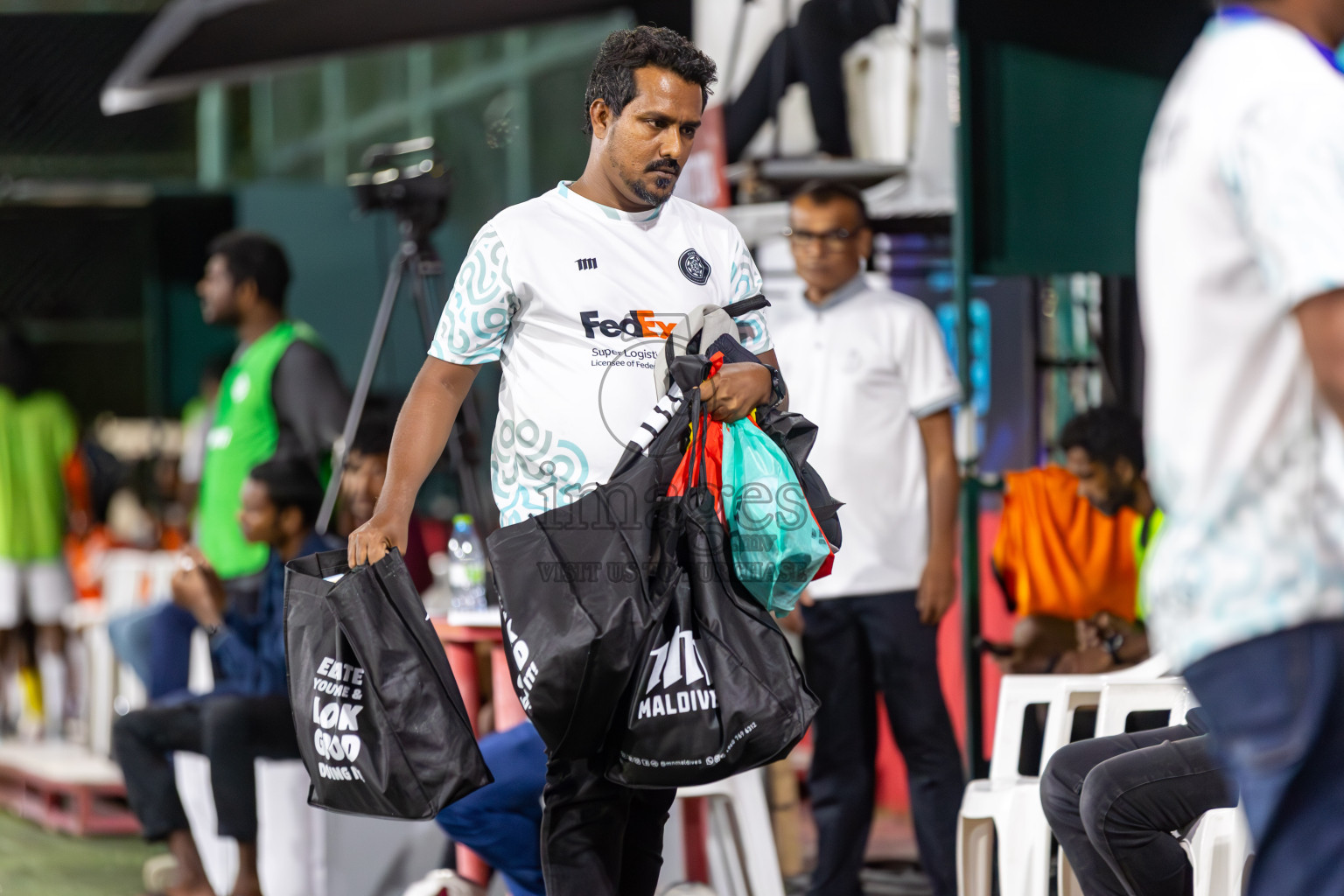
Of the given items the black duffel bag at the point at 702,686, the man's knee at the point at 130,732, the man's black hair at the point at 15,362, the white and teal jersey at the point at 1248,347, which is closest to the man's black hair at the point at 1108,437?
the black duffel bag at the point at 702,686

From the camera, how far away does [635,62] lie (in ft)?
7.99

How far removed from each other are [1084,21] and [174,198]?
20.9 feet

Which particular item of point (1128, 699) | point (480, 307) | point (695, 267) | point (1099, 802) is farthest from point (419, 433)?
point (1128, 699)

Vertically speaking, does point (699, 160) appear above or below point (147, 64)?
below

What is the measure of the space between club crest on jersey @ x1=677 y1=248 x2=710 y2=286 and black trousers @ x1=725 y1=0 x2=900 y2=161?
2.79 meters

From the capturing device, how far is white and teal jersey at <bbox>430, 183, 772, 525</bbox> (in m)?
2.42

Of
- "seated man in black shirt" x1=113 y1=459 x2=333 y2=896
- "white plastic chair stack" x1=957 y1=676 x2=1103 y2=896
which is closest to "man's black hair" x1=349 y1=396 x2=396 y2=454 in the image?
"seated man in black shirt" x1=113 y1=459 x2=333 y2=896

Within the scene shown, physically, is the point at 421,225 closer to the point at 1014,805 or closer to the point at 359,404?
the point at 359,404

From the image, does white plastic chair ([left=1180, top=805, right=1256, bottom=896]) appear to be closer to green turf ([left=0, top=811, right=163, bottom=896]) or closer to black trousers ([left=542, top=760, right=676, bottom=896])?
black trousers ([left=542, top=760, right=676, bottom=896])

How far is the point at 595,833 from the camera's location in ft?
8.00

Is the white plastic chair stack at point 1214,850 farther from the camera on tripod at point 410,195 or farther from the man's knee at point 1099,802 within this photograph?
the camera on tripod at point 410,195

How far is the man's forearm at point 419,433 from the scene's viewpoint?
246 centimetres

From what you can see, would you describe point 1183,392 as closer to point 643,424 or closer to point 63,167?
point 643,424

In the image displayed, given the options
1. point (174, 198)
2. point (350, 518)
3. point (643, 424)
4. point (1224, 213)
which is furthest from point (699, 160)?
point (174, 198)
